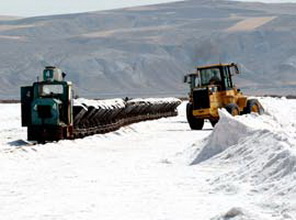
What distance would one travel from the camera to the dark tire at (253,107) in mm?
32875

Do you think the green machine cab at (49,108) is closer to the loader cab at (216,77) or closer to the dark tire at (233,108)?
the dark tire at (233,108)

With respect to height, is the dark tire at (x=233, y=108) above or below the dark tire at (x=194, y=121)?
above

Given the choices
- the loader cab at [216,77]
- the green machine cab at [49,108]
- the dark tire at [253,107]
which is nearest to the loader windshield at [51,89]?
the green machine cab at [49,108]

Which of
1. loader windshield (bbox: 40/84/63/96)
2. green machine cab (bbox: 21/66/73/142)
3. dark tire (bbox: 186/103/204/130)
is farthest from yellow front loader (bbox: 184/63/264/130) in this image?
loader windshield (bbox: 40/84/63/96)

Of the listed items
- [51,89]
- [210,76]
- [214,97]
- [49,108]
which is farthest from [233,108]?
[49,108]

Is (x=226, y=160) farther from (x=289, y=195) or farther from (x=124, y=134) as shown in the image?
(x=124, y=134)

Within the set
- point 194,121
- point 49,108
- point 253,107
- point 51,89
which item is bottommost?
point 194,121

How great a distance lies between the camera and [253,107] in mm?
33156

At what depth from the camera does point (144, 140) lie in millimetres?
27828

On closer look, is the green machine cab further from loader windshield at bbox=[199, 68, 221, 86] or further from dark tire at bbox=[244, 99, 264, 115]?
dark tire at bbox=[244, 99, 264, 115]

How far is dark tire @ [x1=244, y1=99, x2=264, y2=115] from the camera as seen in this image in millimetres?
32875

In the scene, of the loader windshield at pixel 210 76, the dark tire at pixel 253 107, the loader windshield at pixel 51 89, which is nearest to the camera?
the loader windshield at pixel 51 89

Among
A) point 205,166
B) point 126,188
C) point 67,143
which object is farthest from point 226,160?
point 67,143

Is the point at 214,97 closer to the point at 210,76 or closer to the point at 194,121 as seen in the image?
the point at 210,76
